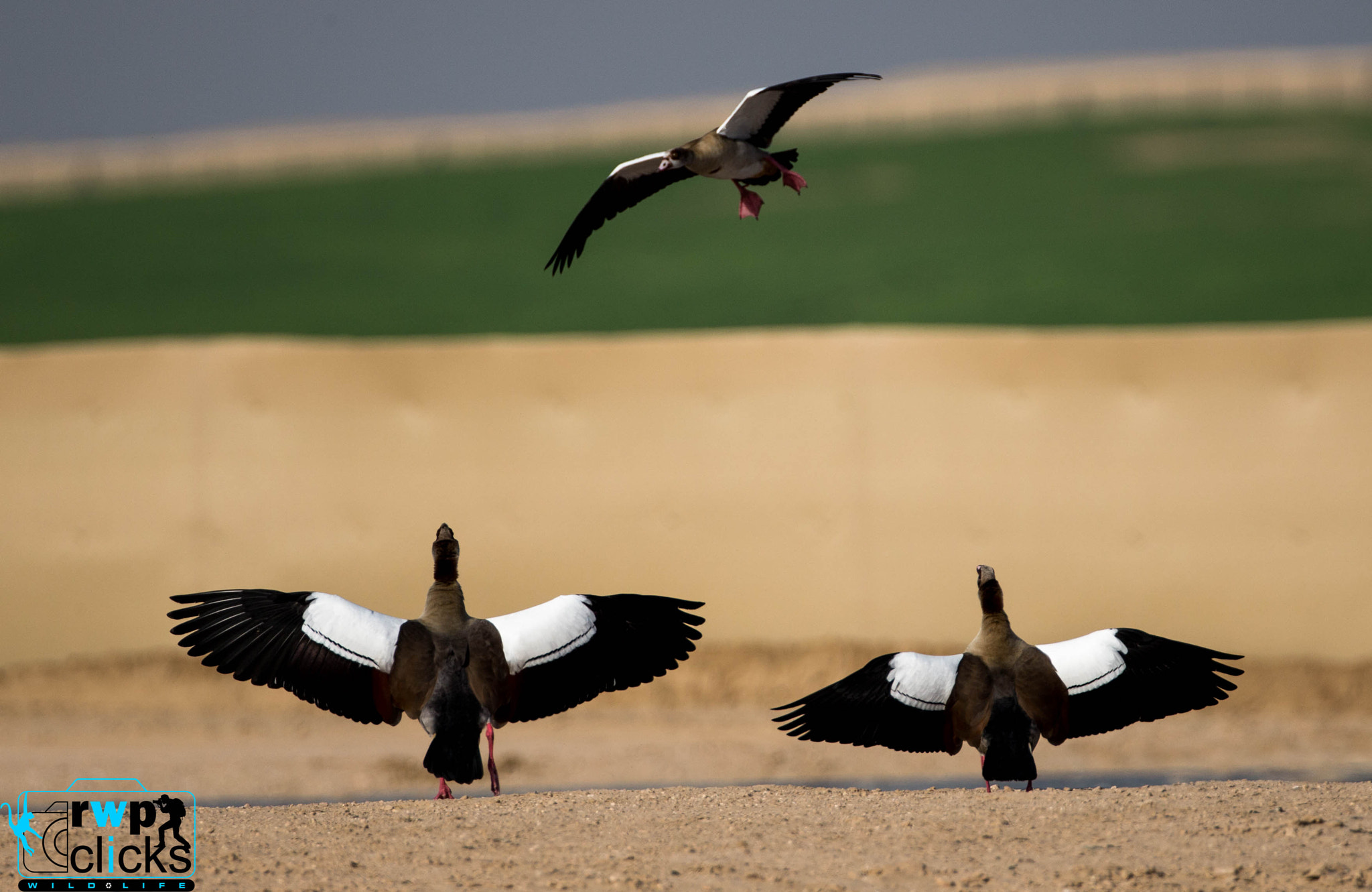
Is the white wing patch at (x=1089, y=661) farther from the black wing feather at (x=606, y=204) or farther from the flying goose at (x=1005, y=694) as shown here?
the black wing feather at (x=606, y=204)

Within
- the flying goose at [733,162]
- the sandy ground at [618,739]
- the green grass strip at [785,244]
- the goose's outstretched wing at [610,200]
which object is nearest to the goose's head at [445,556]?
the flying goose at [733,162]

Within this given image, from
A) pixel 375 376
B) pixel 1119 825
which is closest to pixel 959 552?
pixel 375 376

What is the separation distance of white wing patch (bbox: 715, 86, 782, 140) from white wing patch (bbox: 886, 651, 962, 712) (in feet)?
10.3

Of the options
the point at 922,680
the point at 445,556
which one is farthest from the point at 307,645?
the point at 922,680

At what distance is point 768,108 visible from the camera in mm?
8320

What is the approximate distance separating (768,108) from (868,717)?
3.48 metres

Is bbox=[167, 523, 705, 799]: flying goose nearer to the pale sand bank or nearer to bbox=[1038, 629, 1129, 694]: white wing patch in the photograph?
bbox=[1038, 629, 1129, 694]: white wing patch

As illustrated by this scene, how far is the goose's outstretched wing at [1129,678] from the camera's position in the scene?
285 inches

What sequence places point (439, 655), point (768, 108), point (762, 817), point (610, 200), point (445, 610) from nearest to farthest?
point (762, 817)
point (439, 655)
point (445, 610)
point (768, 108)
point (610, 200)

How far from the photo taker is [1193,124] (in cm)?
3192

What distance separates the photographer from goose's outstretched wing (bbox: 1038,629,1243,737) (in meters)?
7.24

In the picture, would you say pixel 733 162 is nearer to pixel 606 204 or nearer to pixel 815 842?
pixel 606 204

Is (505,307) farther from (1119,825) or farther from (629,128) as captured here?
(1119,825)

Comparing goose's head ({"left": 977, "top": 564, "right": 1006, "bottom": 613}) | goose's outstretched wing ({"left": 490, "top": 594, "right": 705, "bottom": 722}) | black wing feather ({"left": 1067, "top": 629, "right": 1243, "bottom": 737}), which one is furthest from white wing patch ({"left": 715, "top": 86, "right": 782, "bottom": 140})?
black wing feather ({"left": 1067, "top": 629, "right": 1243, "bottom": 737})
